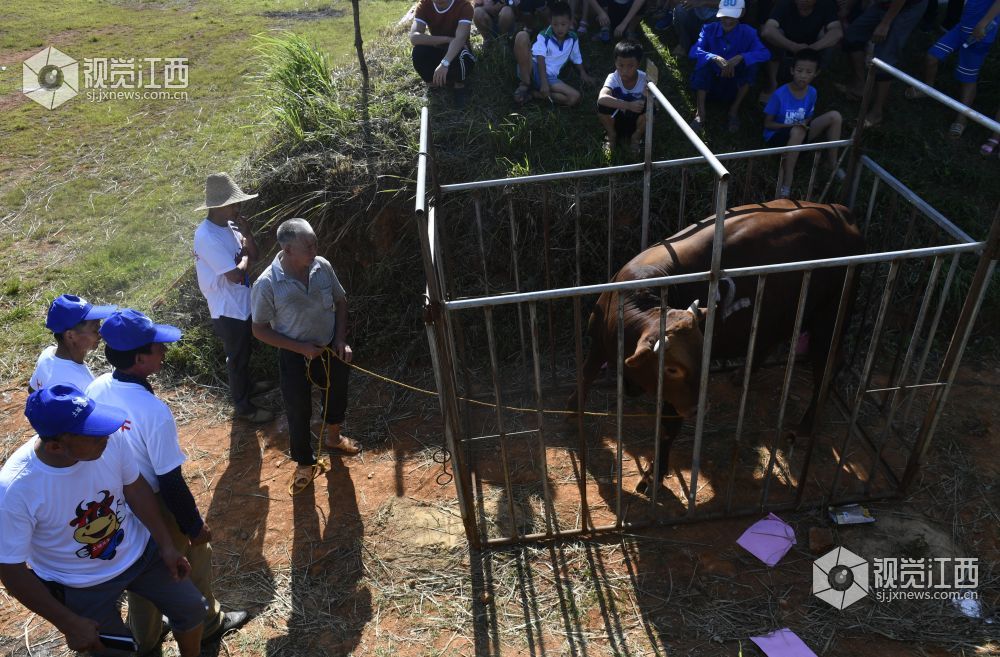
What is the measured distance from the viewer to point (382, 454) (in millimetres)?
5246

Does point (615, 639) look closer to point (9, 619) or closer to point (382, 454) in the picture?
point (382, 454)

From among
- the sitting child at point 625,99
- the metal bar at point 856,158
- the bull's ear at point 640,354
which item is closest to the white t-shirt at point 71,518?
the bull's ear at point 640,354

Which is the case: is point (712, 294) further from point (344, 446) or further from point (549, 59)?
point (549, 59)

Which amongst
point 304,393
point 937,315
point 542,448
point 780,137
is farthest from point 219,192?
point 780,137

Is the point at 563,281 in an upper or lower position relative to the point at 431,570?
upper

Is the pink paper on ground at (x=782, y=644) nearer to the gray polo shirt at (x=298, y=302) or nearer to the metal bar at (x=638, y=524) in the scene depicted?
the metal bar at (x=638, y=524)

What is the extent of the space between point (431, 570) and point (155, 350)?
6.80 ft

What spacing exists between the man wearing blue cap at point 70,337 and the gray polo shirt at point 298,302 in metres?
0.85

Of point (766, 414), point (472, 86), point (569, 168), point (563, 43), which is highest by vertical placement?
point (563, 43)

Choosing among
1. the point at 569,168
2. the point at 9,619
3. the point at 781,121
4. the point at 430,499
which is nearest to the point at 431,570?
the point at 430,499

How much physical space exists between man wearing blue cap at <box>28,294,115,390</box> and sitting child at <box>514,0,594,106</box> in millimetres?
4870

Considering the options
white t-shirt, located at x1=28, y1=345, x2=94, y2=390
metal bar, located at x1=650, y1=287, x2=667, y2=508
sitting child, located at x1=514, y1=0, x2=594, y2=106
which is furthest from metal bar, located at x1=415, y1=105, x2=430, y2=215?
sitting child, located at x1=514, y1=0, x2=594, y2=106

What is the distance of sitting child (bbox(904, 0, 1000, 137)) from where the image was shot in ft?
22.0

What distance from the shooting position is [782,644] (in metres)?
3.61
